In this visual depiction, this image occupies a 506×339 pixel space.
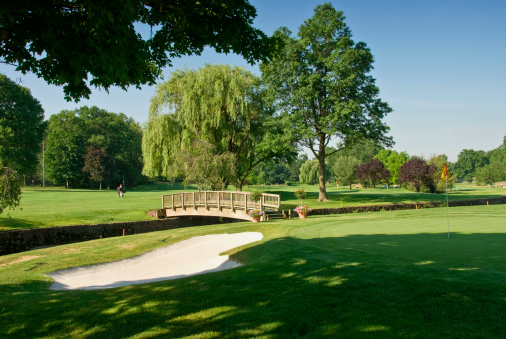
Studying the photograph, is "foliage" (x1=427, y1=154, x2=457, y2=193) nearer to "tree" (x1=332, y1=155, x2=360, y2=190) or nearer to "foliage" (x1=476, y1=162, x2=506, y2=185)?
"tree" (x1=332, y1=155, x2=360, y2=190)

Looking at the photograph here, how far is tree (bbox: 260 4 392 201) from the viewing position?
3083 centimetres

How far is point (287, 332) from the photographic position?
14.5 feet

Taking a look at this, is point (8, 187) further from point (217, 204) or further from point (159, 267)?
point (217, 204)

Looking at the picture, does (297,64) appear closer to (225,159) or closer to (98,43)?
(225,159)

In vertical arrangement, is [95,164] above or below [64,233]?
above

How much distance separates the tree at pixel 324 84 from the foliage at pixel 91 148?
43.2 meters

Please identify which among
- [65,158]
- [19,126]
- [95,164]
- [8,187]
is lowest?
[8,187]

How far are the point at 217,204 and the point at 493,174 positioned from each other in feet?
216

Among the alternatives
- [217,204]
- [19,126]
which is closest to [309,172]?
[19,126]

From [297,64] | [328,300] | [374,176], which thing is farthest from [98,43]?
[374,176]

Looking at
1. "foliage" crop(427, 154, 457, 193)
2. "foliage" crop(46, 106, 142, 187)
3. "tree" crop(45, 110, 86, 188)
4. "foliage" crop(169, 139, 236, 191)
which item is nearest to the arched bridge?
"foliage" crop(169, 139, 236, 191)

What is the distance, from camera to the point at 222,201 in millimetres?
25172

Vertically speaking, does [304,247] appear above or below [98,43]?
below

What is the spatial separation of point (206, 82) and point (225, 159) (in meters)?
8.55
